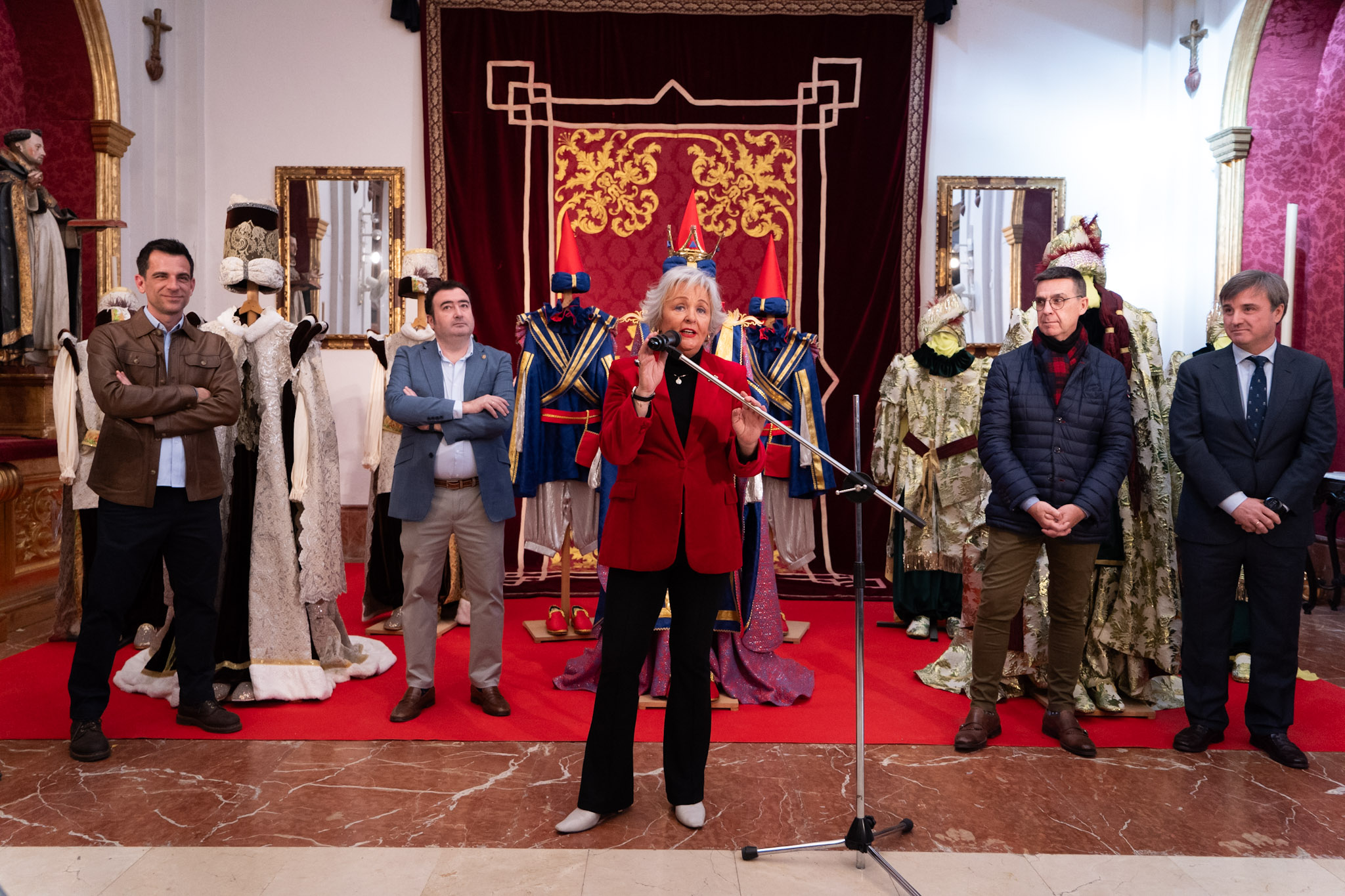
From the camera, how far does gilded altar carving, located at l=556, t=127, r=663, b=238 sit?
6.28 metres

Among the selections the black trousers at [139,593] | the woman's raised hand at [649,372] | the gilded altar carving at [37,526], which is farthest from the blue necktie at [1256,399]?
the gilded altar carving at [37,526]

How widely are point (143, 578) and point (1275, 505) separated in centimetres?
397

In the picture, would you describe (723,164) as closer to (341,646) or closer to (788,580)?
(788,580)

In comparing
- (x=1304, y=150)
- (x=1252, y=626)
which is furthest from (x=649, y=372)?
(x=1304, y=150)

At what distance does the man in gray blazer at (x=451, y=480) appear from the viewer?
3.38m

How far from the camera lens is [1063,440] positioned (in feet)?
10.4

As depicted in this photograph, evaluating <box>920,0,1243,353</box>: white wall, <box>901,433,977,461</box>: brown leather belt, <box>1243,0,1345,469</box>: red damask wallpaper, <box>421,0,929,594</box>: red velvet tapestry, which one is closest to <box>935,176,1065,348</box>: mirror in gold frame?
<box>920,0,1243,353</box>: white wall

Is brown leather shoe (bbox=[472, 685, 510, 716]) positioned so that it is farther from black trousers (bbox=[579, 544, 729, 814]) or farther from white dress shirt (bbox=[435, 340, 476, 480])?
black trousers (bbox=[579, 544, 729, 814])

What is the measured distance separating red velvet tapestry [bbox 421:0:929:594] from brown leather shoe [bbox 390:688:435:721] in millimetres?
3117

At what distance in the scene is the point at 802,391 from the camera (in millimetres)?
4500

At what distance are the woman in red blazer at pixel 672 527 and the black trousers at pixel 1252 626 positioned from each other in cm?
195

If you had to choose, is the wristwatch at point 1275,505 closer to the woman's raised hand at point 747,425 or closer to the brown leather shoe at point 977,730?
the brown leather shoe at point 977,730

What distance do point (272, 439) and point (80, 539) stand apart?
1.55 metres

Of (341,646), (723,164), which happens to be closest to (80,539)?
(341,646)
